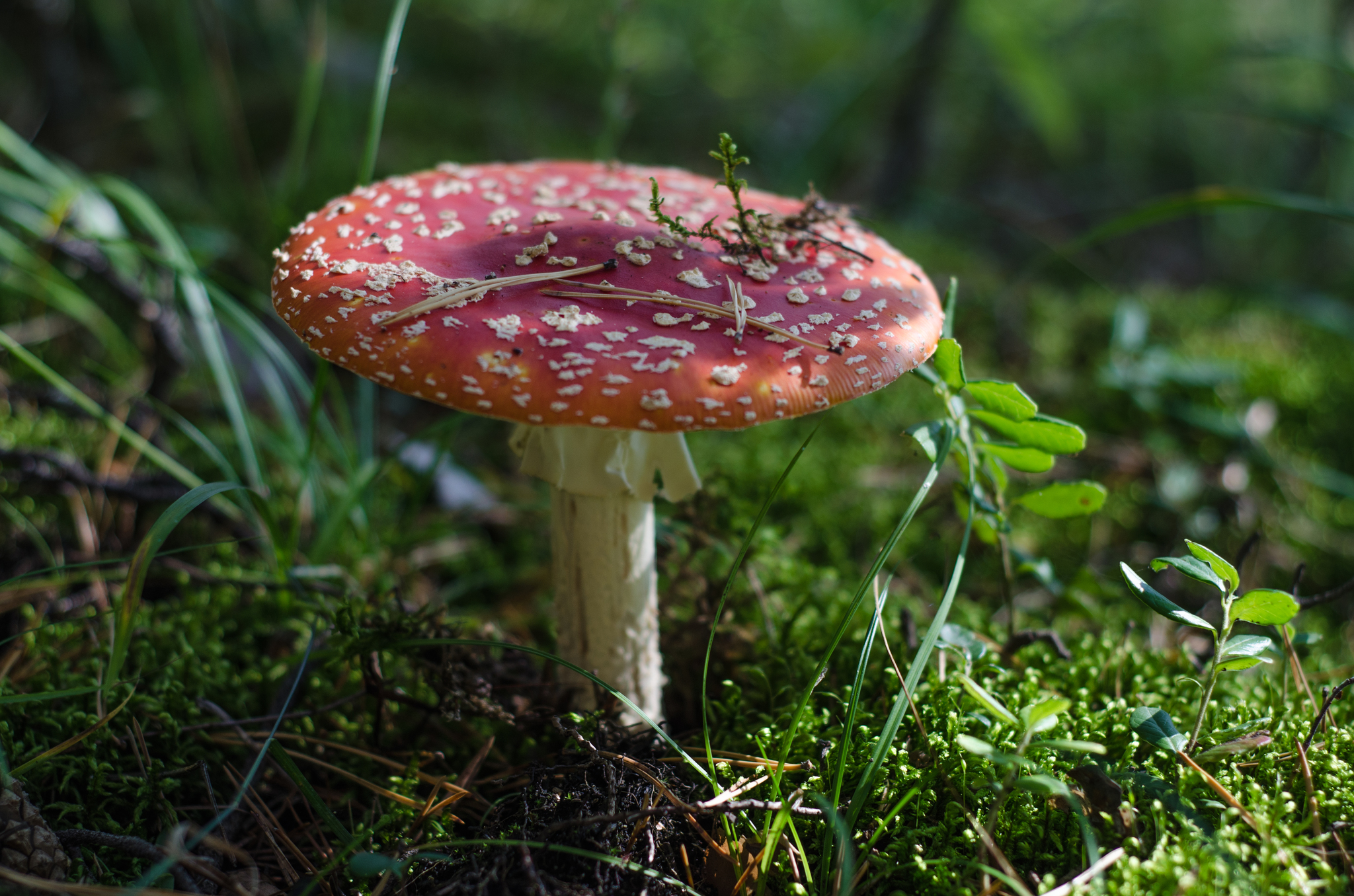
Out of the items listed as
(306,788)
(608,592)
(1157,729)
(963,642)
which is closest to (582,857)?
(306,788)

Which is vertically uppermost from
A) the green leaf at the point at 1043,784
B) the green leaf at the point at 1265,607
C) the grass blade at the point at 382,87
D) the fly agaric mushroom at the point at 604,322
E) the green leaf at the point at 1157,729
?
the grass blade at the point at 382,87

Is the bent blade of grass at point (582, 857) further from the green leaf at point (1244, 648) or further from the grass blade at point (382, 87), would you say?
the grass blade at point (382, 87)

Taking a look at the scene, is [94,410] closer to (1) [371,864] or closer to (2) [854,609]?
(1) [371,864]

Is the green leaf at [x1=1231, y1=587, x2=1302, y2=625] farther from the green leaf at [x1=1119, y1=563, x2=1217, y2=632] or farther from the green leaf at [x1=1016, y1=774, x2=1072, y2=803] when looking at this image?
the green leaf at [x1=1016, y1=774, x2=1072, y2=803]

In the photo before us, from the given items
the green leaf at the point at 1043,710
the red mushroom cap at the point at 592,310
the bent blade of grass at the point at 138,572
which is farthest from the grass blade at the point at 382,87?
the green leaf at the point at 1043,710

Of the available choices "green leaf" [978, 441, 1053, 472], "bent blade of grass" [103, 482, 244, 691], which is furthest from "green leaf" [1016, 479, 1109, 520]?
"bent blade of grass" [103, 482, 244, 691]

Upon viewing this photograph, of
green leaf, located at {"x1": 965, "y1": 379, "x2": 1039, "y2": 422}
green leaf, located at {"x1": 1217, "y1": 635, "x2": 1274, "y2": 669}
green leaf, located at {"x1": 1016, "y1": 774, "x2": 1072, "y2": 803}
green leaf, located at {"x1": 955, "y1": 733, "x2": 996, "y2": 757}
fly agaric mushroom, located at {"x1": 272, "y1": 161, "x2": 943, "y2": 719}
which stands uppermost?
fly agaric mushroom, located at {"x1": 272, "y1": 161, "x2": 943, "y2": 719}

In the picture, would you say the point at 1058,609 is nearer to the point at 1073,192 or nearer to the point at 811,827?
the point at 811,827
